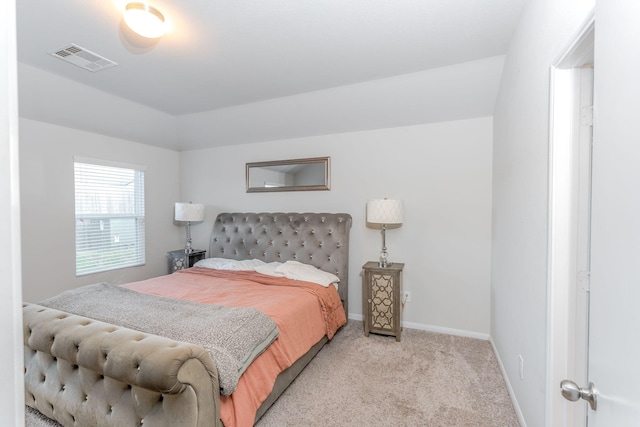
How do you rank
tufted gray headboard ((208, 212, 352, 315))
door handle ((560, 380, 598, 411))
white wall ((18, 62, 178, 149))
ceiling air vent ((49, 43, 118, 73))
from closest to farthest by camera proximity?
door handle ((560, 380, 598, 411)) → ceiling air vent ((49, 43, 118, 73)) → white wall ((18, 62, 178, 149)) → tufted gray headboard ((208, 212, 352, 315))

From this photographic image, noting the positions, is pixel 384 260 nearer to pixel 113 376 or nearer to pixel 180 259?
pixel 113 376

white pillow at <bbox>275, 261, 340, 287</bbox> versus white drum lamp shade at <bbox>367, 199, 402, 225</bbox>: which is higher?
white drum lamp shade at <bbox>367, 199, 402, 225</bbox>

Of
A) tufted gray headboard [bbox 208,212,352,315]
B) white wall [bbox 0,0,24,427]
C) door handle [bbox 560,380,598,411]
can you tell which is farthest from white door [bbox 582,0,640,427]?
tufted gray headboard [bbox 208,212,352,315]

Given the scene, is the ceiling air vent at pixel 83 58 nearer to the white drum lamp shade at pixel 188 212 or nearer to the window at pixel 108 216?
the window at pixel 108 216

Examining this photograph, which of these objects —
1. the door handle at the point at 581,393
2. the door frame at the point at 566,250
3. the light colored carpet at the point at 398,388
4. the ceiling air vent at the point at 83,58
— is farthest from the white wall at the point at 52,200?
the door frame at the point at 566,250

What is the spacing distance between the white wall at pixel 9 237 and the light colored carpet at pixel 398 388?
5.62 ft

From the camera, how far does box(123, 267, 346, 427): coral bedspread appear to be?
1.66m

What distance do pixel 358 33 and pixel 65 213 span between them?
3527 mm

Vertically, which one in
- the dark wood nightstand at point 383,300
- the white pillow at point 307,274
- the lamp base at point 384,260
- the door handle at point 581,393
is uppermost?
the door handle at point 581,393

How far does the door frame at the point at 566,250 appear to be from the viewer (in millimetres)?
1288

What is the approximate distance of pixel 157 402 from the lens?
54.8 inches

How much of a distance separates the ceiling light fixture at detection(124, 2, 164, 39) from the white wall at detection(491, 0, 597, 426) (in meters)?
2.21

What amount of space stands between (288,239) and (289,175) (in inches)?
33.2

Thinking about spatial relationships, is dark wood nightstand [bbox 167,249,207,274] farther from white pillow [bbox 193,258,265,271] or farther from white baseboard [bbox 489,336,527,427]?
white baseboard [bbox 489,336,527,427]
